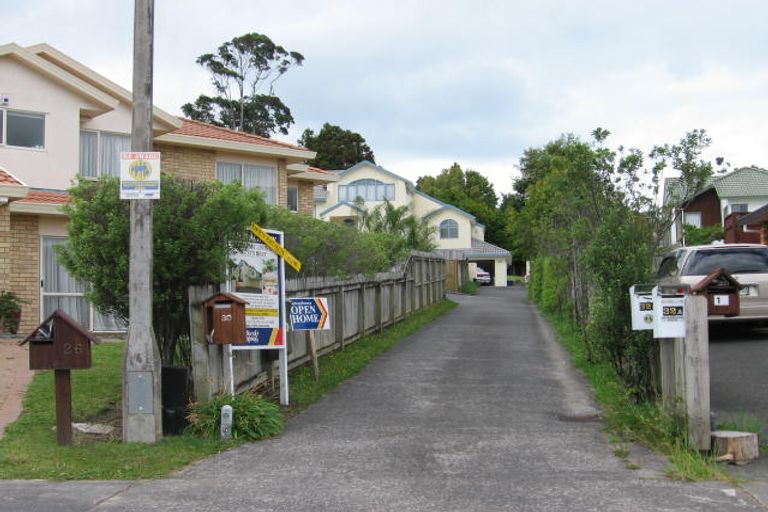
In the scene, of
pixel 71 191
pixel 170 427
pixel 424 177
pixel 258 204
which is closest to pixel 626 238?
pixel 258 204

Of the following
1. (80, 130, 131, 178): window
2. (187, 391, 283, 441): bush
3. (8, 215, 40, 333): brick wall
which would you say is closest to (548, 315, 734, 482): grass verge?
(187, 391, 283, 441): bush

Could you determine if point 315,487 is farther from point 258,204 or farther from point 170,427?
point 258,204

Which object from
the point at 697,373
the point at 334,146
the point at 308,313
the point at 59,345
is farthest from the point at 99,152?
the point at 334,146

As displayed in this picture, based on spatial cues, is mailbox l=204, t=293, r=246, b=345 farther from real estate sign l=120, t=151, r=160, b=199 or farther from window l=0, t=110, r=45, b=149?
window l=0, t=110, r=45, b=149

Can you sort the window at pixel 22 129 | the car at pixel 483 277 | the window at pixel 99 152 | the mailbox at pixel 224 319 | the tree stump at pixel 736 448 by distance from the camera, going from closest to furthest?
the tree stump at pixel 736 448
the mailbox at pixel 224 319
the window at pixel 22 129
the window at pixel 99 152
the car at pixel 483 277

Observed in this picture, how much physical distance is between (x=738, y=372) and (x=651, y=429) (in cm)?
415

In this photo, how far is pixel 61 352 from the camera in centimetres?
724

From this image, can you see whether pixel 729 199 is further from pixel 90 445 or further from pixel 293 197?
pixel 90 445

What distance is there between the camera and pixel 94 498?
18.8 feet

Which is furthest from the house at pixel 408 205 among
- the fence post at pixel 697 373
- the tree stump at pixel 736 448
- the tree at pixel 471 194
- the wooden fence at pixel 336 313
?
the tree stump at pixel 736 448

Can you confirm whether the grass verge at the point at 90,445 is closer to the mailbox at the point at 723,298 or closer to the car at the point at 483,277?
the mailbox at the point at 723,298

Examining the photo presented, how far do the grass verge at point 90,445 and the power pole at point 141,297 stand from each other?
10.6 inches

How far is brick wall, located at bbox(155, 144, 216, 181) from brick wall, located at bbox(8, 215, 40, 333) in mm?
4952

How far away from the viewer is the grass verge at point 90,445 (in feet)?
21.3
